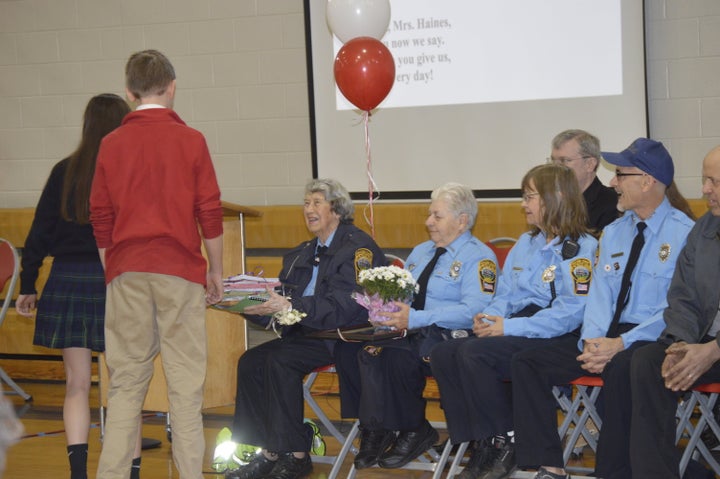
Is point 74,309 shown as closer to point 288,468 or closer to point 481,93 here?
point 288,468

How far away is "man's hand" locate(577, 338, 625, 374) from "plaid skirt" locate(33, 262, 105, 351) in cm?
189

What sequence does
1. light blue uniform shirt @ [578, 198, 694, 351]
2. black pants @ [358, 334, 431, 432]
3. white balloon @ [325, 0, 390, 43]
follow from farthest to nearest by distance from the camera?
white balloon @ [325, 0, 390, 43] < black pants @ [358, 334, 431, 432] < light blue uniform shirt @ [578, 198, 694, 351]

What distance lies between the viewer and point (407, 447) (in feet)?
12.9

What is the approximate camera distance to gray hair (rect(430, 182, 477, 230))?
13.6 feet

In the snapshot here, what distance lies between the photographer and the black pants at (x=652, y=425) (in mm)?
3131

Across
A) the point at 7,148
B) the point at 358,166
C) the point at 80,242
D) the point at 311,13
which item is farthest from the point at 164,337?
the point at 7,148

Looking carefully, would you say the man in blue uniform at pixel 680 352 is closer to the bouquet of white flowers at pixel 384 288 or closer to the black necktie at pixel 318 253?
the bouquet of white flowers at pixel 384 288

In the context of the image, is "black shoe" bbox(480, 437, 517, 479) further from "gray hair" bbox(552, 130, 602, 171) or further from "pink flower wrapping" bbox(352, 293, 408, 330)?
"gray hair" bbox(552, 130, 602, 171)

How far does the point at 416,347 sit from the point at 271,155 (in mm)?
2717

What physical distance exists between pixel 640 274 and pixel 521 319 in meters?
0.49

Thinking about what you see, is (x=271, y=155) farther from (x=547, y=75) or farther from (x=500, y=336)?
(x=500, y=336)

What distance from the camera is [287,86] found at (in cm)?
624

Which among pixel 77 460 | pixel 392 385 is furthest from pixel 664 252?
pixel 77 460

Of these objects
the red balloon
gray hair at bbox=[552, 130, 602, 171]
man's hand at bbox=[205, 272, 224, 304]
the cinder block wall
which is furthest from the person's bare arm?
the cinder block wall
